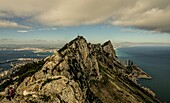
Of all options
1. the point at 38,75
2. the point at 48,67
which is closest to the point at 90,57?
the point at 48,67

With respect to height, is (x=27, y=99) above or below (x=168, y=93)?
above

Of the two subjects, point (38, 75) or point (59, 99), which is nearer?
point (59, 99)

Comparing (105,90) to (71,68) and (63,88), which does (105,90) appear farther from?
(63,88)

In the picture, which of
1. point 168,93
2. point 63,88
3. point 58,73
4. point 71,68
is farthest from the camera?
point 168,93

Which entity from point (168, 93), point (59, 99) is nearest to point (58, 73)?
point (59, 99)

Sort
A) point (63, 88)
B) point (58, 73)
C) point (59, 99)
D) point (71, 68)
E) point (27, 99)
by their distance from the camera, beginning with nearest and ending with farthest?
point (27, 99), point (59, 99), point (63, 88), point (58, 73), point (71, 68)

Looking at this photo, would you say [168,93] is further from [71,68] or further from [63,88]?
[63,88]

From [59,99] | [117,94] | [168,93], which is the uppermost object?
[59,99]

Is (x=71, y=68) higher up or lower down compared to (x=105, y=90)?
higher up

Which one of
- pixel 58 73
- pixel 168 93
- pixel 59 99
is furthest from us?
pixel 168 93
